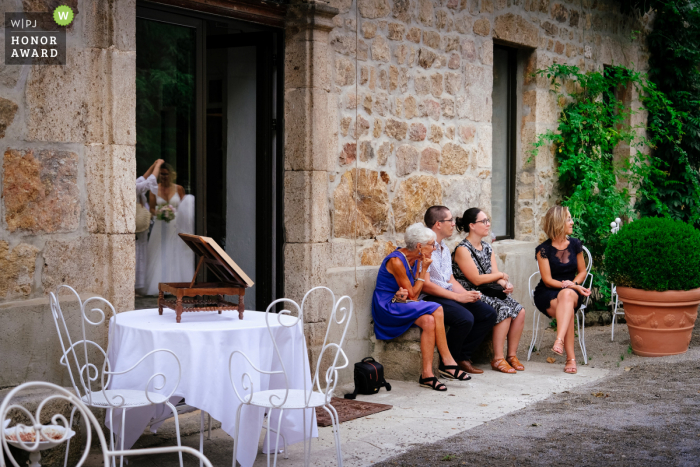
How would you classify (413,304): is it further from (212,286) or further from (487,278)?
(212,286)

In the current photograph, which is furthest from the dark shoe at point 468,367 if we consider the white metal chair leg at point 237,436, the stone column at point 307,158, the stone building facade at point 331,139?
the white metal chair leg at point 237,436

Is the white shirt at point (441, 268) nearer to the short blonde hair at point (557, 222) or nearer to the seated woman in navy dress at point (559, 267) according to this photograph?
the seated woman in navy dress at point (559, 267)

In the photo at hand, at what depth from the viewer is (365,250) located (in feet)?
20.3

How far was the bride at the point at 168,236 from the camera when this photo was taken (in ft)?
16.7

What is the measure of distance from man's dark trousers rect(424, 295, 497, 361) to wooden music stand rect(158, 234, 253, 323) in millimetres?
2442

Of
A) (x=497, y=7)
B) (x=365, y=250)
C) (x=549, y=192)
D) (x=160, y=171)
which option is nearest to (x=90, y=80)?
(x=160, y=171)

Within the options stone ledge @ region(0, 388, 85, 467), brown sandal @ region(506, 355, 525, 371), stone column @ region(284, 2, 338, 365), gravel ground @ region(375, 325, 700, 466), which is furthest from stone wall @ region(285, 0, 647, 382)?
stone ledge @ region(0, 388, 85, 467)

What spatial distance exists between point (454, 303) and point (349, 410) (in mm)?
1430

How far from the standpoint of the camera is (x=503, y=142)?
325 inches

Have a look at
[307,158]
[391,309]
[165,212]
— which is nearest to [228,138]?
[307,158]

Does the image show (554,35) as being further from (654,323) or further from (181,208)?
(181,208)

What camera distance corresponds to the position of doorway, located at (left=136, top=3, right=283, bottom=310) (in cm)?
513

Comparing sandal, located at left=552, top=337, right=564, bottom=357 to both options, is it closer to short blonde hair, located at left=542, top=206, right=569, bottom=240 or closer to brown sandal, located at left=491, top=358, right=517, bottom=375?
brown sandal, located at left=491, top=358, right=517, bottom=375

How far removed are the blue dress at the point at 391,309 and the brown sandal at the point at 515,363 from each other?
982 mm
